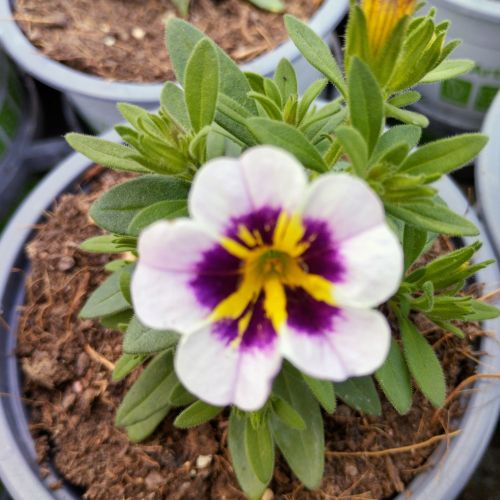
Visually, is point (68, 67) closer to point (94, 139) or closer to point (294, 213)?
point (94, 139)

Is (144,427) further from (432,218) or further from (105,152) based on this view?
(432,218)

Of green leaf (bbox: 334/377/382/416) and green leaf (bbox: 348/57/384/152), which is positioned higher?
green leaf (bbox: 348/57/384/152)

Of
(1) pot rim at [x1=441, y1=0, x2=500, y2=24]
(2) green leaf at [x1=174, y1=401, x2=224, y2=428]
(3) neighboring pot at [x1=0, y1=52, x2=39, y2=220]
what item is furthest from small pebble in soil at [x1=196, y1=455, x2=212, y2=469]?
(1) pot rim at [x1=441, y1=0, x2=500, y2=24]

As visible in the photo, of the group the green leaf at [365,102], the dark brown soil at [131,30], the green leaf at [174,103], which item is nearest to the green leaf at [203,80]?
the green leaf at [174,103]

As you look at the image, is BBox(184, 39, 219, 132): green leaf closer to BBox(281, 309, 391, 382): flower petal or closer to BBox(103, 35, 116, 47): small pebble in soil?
BBox(281, 309, 391, 382): flower petal

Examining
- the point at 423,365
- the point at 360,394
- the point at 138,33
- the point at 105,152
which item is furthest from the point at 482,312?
the point at 138,33
